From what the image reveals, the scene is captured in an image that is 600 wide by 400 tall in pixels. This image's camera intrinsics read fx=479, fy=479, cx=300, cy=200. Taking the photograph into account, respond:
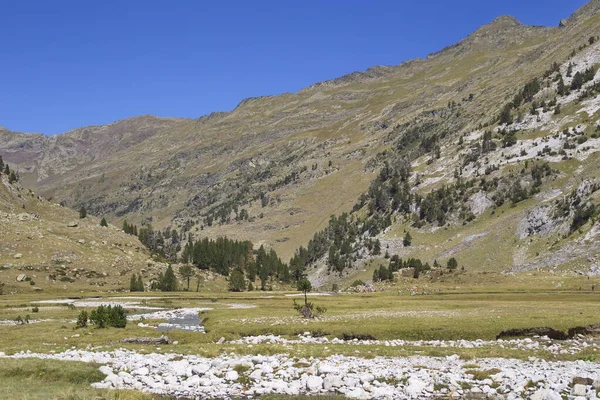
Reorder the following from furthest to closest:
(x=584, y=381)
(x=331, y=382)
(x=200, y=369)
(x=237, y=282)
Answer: (x=237, y=282) → (x=200, y=369) → (x=331, y=382) → (x=584, y=381)

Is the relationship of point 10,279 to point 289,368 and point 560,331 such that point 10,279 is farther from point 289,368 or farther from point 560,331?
point 560,331

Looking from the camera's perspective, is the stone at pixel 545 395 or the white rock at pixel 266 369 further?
the white rock at pixel 266 369

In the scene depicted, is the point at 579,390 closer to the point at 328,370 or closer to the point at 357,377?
the point at 357,377

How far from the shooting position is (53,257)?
135000mm

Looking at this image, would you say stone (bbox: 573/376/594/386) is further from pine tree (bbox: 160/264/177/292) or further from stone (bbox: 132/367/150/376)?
pine tree (bbox: 160/264/177/292)

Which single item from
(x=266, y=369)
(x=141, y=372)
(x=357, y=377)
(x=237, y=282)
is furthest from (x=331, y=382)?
(x=237, y=282)

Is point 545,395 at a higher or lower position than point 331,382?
higher

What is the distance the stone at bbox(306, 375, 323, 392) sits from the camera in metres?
25.4

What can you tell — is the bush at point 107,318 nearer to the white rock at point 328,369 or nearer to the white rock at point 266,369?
the white rock at point 266,369

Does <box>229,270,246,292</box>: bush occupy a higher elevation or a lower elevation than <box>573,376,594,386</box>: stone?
lower

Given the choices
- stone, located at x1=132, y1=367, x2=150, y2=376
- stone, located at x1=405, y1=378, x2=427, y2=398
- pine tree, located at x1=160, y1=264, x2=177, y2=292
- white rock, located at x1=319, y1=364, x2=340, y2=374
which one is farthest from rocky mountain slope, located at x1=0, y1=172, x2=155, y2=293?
stone, located at x1=405, y1=378, x2=427, y2=398

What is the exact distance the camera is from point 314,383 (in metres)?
25.6

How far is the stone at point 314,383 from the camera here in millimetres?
25436

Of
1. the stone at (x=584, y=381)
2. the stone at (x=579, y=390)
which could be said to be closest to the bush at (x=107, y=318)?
the stone at (x=584, y=381)
